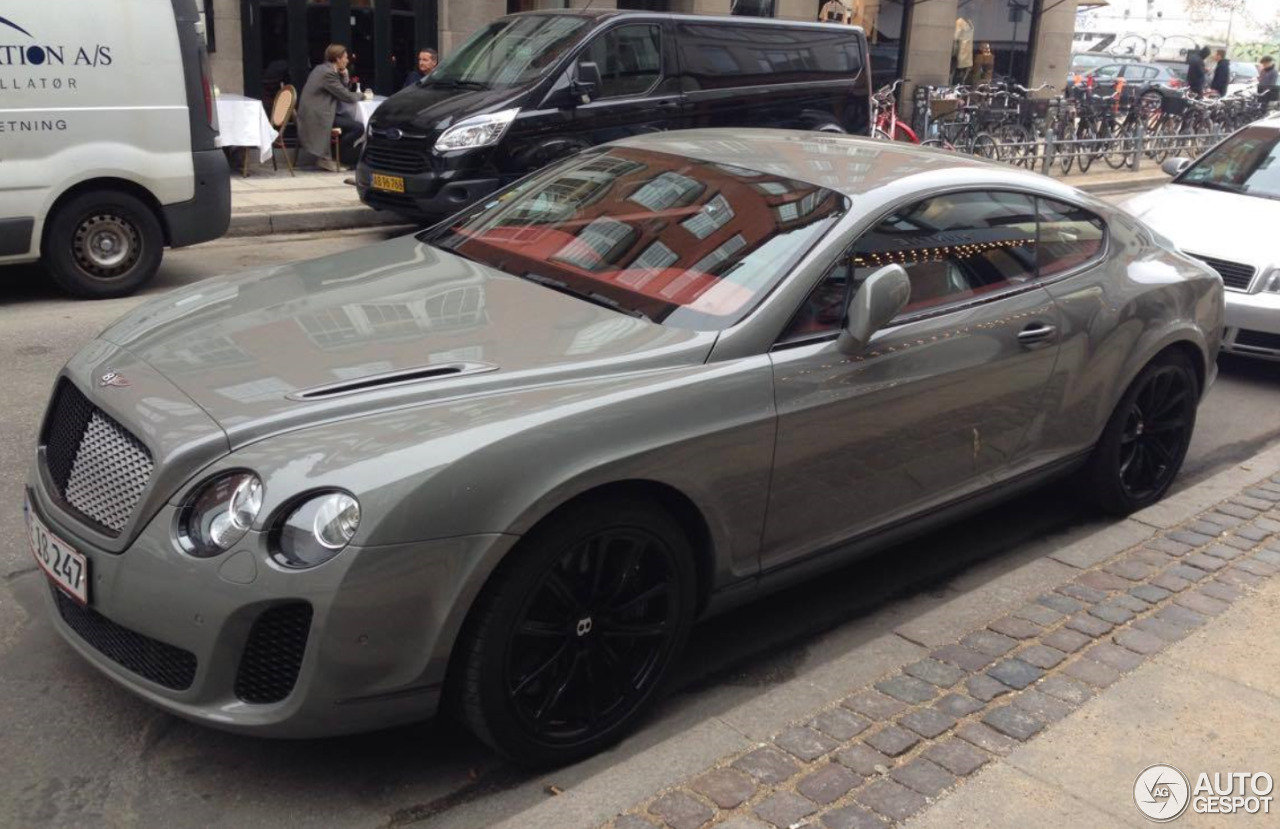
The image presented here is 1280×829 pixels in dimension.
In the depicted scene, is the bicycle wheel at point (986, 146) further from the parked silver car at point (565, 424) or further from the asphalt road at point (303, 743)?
the asphalt road at point (303, 743)

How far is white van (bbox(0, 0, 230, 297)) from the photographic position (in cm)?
769

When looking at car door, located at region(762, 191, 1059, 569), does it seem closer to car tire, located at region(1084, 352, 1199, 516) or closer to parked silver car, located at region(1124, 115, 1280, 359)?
car tire, located at region(1084, 352, 1199, 516)

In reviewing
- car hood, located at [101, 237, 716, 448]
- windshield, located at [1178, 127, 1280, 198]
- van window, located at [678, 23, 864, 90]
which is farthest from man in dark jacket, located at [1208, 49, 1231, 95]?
car hood, located at [101, 237, 716, 448]

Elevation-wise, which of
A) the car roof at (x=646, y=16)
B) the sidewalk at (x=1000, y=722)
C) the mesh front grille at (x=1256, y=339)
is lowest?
the sidewalk at (x=1000, y=722)

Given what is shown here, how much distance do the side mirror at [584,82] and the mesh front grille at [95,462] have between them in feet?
24.6

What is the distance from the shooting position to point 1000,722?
11.4 ft

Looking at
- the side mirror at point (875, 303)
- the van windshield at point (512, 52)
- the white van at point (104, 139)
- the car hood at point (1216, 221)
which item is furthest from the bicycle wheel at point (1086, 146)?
the side mirror at point (875, 303)

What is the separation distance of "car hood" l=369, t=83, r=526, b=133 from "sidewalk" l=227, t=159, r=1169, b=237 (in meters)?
1.16

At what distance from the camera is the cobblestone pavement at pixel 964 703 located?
305 cm

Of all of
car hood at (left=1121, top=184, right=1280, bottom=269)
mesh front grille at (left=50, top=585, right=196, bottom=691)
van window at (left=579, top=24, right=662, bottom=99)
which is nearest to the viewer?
mesh front grille at (left=50, top=585, right=196, bottom=691)

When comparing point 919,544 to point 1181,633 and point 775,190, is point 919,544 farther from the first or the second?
point 775,190

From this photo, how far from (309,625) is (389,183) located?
8287 millimetres

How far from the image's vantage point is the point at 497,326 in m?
3.66

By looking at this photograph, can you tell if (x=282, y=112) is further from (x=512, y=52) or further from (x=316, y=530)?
(x=316, y=530)
